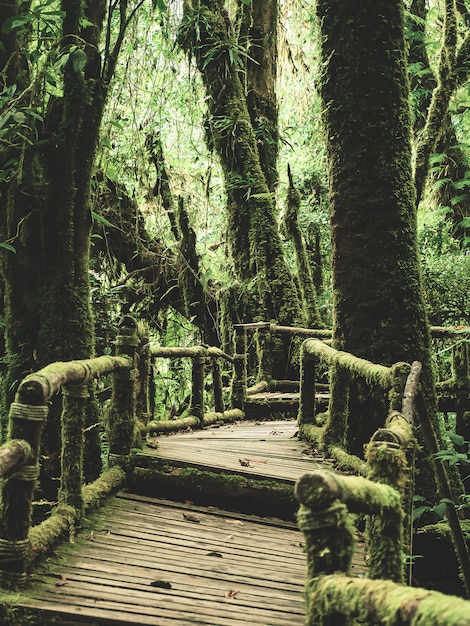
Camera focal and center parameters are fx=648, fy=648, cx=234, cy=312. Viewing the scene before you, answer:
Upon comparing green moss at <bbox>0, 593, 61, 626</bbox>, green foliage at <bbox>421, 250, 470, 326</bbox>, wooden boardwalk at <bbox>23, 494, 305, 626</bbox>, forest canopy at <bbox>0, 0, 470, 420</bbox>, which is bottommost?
wooden boardwalk at <bbox>23, 494, 305, 626</bbox>

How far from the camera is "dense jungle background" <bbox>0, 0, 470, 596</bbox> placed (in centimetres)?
494

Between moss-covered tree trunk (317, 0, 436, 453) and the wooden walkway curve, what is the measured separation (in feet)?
3.83

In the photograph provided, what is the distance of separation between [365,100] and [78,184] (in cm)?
236

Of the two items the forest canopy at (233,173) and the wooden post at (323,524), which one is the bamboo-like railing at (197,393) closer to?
the forest canopy at (233,173)

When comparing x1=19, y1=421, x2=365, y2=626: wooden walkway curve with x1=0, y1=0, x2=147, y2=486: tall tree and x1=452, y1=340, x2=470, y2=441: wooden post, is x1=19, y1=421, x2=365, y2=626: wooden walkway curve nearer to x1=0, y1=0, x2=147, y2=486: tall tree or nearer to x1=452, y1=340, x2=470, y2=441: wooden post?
x1=0, y1=0, x2=147, y2=486: tall tree

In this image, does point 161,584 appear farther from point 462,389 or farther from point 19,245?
point 462,389

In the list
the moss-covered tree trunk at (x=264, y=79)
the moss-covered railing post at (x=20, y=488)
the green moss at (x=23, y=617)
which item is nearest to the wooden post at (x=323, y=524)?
the green moss at (x=23, y=617)

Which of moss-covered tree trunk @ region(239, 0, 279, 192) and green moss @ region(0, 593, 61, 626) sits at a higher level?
moss-covered tree trunk @ region(239, 0, 279, 192)

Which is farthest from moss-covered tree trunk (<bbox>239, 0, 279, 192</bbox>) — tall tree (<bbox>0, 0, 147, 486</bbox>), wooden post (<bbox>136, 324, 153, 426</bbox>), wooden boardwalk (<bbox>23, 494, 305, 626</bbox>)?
wooden boardwalk (<bbox>23, 494, 305, 626</bbox>)

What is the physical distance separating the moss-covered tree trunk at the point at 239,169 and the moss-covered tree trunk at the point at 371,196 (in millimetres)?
5732

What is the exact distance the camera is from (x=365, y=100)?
5.12 metres

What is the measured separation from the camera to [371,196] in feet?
16.4

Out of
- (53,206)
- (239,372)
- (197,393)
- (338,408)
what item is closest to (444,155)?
(239,372)

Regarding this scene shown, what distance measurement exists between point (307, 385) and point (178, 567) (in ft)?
10.2
